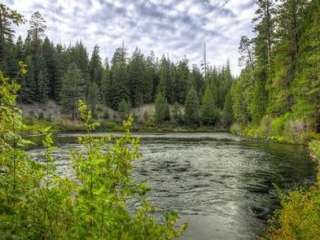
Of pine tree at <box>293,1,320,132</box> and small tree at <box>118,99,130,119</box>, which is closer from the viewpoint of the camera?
pine tree at <box>293,1,320,132</box>

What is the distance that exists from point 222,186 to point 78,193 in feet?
35.1

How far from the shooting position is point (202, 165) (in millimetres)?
18438

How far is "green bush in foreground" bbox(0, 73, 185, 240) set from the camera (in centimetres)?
304

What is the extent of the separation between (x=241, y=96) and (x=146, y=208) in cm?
5509

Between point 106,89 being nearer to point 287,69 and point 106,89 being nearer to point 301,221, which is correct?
point 287,69

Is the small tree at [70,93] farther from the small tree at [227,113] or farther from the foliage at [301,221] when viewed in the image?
the foliage at [301,221]

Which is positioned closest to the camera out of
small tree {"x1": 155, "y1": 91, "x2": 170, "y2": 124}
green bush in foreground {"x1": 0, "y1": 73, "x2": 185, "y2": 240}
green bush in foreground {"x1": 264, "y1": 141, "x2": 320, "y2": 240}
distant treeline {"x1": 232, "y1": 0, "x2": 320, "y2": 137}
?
green bush in foreground {"x1": 0, "y1": 73, "x2": 185, "y2": 240}

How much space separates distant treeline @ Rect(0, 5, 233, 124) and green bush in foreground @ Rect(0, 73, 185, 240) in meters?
66.7

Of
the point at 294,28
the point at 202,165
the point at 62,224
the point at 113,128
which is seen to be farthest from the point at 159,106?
the point at 62,224

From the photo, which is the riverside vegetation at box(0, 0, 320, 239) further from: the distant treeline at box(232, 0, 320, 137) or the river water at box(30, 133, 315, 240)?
the river water at box(30, 133, 315, 240)

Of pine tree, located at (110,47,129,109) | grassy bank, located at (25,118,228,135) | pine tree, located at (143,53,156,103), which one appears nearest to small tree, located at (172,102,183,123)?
grassy bank, located at (25,118,228,135)

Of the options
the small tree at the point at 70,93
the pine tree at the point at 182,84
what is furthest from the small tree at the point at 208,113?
the small tree at the point at 70,93

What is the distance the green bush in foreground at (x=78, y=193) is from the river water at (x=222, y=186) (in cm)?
482

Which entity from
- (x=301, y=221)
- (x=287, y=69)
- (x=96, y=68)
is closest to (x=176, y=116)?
(x=96, y=68)
